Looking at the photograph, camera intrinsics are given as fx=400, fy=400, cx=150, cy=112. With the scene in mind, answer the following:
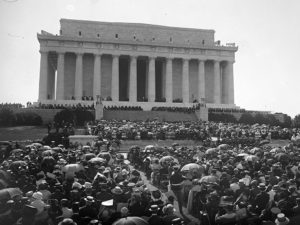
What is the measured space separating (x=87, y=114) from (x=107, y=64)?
Result: 87.0 ft

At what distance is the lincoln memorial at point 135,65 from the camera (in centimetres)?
7762

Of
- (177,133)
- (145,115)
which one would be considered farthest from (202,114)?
(177,133)

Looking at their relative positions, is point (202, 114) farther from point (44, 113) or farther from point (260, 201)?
point (260, 201)

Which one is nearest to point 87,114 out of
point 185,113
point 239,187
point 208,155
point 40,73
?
point 185,113

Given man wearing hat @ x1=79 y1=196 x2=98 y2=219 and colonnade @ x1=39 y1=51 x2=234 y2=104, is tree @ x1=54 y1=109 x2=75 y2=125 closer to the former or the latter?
colonnade @ x1=39 y1=51 x2=234 y2=104

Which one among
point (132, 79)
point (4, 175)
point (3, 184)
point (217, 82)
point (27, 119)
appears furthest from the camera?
point (217, 82)

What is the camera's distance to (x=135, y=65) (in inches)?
3155

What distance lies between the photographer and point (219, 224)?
11.1 meters

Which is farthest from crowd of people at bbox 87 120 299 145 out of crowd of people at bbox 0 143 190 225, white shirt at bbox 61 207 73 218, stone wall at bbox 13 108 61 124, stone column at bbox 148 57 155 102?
stone column at bbox 148 57 155 102

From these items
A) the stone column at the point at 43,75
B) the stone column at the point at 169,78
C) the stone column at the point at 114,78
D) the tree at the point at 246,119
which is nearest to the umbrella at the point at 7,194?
the tree at the point at 246,119

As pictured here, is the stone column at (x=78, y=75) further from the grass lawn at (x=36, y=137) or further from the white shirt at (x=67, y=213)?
the white shirt at (x=67, y=213)

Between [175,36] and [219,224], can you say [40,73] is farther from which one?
[219,224]

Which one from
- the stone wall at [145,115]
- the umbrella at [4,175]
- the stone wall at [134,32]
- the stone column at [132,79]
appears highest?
the stone wall at [134,32]

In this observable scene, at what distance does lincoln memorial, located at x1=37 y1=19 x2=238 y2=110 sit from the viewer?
77.6 meters
